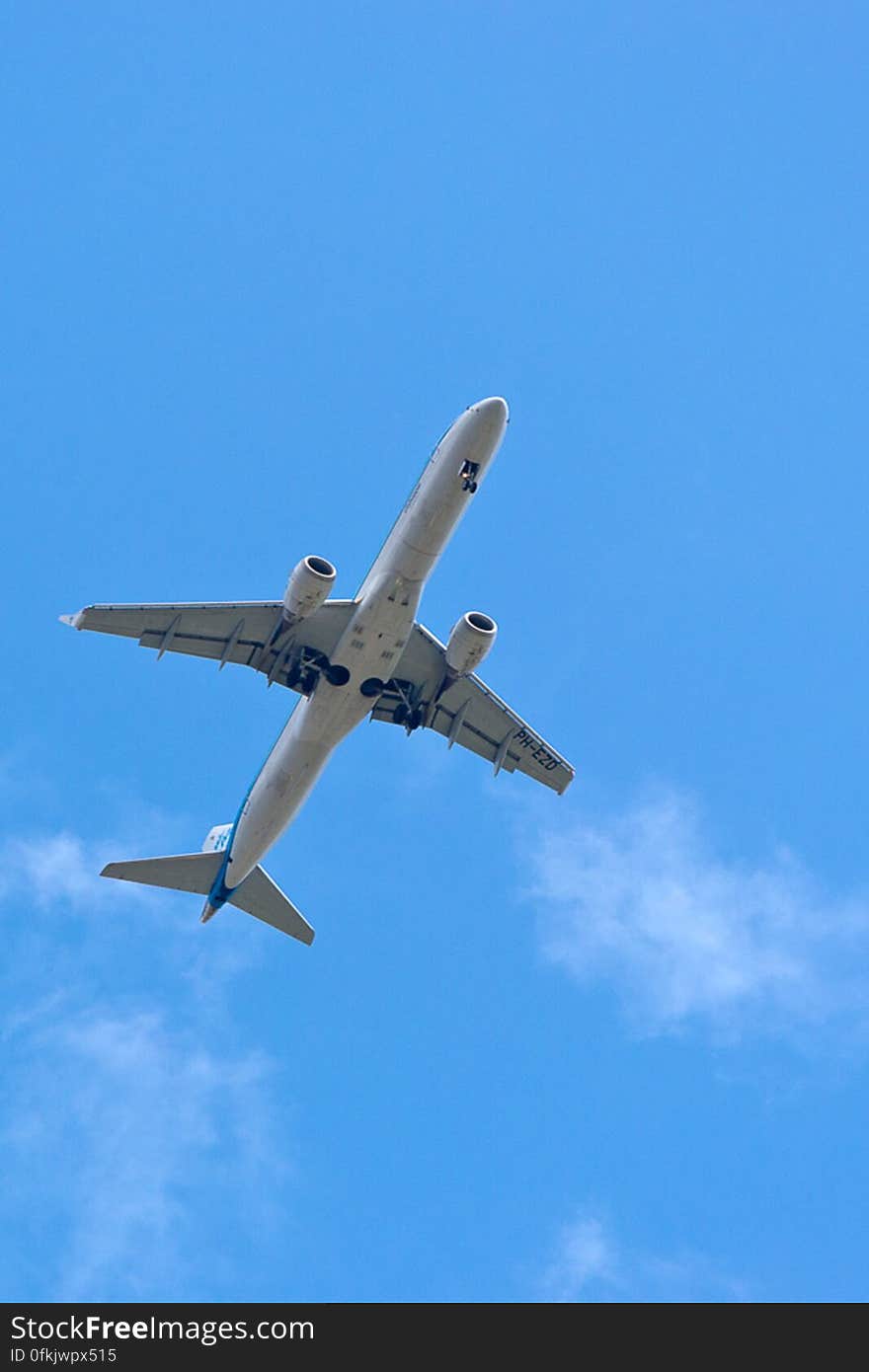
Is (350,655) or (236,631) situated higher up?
(236,631)

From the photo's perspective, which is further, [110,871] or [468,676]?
[110,871]

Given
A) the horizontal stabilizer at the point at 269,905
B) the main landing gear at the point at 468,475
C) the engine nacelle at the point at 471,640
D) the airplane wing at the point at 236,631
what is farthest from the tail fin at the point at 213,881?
the main landing gear at the point at 468,475

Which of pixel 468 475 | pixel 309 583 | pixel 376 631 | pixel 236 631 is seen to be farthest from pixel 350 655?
pixel 468 475

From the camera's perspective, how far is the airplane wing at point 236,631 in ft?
130

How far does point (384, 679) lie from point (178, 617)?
645 centimetres

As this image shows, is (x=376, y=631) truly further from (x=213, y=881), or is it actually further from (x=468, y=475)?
(x=213, y=881)

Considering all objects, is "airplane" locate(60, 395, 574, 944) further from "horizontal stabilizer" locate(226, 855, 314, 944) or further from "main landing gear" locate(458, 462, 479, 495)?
"horizontal stabilizer" locate(226, 855, 314, 944)

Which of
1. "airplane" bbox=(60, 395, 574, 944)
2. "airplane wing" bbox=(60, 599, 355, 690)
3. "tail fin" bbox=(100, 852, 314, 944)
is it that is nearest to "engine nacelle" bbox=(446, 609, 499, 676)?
"airplane" bbox=(60, 395, 574, 944)

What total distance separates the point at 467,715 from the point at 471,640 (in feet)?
18.5

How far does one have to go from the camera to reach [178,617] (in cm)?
4047

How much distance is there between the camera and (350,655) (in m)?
39.0

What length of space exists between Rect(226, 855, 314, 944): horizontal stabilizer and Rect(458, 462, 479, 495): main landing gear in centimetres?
1741

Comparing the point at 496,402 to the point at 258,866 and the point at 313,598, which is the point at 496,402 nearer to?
the point at 313,598
